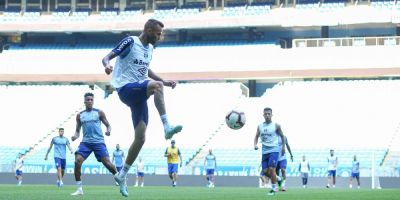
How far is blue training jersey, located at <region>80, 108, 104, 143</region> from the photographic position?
19.6m

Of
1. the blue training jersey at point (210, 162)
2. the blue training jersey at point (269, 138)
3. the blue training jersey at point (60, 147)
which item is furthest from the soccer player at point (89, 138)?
the blue training jersey at point (210, 162)

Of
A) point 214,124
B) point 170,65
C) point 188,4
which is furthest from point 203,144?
point 188,4

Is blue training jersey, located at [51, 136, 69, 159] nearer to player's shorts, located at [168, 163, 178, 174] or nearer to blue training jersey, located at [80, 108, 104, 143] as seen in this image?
player's shorts, located at [168, 163, 178, 174]

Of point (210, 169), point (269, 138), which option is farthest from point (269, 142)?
point (210, 169)

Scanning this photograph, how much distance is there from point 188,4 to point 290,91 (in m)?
12.6

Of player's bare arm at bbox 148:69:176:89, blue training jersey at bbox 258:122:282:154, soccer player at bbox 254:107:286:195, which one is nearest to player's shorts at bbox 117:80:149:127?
player's bare arm at bbox 148:69:176:89

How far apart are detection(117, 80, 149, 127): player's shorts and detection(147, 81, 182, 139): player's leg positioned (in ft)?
0.64

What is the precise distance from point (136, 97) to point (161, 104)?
742 mm

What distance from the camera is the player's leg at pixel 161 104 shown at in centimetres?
1265

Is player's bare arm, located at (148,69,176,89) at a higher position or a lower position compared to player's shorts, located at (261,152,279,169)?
higher

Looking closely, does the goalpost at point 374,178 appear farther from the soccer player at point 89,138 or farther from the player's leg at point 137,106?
the player's leg at point 137,106

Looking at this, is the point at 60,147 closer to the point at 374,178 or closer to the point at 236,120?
the point at 236,120

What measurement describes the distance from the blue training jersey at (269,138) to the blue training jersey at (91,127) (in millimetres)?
4915

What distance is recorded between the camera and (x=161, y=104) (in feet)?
42.4
